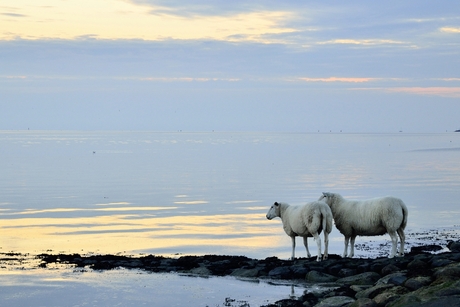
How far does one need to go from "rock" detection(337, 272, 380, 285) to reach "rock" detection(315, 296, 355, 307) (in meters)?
2.12

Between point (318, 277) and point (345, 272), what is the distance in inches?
26.7

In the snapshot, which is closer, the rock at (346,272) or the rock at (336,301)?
the rock at (336,301)

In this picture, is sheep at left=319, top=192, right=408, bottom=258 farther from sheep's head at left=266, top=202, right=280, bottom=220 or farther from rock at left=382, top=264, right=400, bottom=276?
rock at left=382, top=264, right=400, bottom=276

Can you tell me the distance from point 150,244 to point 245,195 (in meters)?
17.2

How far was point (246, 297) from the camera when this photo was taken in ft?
48.9

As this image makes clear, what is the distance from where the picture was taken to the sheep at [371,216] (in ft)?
62.3

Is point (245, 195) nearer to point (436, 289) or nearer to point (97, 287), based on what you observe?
point (97, 287)

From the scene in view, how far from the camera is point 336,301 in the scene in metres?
12.8

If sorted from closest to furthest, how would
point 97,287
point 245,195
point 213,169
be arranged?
point 97,287
point 245,195
point 213,169

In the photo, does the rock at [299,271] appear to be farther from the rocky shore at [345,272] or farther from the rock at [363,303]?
the rock at [363,303]

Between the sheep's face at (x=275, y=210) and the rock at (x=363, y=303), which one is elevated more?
the sheep's face at (x=275, y=210)

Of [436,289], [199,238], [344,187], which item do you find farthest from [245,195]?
[436,289]

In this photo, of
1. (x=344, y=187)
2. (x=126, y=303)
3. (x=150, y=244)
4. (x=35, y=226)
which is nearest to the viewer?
(x=126, y=303)

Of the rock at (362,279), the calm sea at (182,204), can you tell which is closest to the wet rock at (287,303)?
the rock at (362,279)
